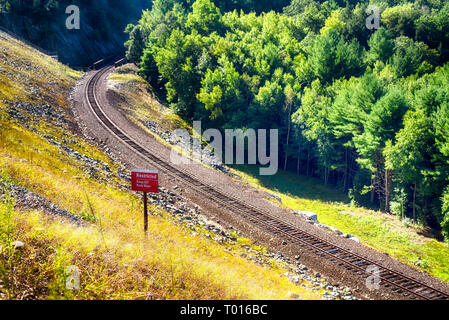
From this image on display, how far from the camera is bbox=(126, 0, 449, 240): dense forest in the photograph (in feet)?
97.1

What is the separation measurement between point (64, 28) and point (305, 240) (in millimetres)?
64478

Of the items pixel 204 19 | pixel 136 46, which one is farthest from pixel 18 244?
A: pixel 204 19

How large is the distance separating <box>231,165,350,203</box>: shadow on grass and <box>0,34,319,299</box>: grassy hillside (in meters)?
20.4

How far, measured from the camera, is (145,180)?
11.9 meters

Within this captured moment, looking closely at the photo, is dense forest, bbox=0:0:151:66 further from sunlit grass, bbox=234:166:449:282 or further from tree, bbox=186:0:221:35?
sunlit grass, bbox=234:166:449:282

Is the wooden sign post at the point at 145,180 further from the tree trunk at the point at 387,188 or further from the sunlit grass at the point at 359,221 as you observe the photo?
the tree trunk at the point at 387,188

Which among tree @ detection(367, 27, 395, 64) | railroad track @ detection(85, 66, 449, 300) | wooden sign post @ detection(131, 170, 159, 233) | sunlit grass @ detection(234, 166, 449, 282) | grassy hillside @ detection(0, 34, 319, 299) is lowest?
sunlit grass @ detection(234, 166, 449, 282)

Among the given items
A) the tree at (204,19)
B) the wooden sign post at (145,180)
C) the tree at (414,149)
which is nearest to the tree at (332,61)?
the tree at (414,149)

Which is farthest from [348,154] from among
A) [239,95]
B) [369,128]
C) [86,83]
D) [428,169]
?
[86,83]

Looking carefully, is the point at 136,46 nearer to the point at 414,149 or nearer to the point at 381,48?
the point at 381,48

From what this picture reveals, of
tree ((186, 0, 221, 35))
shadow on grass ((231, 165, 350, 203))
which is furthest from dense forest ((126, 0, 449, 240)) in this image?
shadow on grass ((231, 165, 350, 203))

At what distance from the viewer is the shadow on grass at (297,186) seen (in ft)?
123

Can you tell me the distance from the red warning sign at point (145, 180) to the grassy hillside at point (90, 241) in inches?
70.1

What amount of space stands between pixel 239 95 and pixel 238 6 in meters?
52.0
